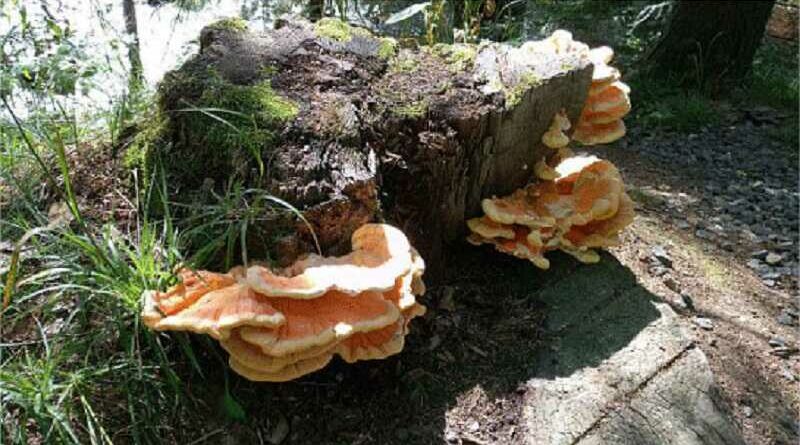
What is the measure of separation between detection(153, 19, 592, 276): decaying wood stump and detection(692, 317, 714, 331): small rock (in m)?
1.19

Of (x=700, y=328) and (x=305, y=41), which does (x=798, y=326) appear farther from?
(x=305, y=41)

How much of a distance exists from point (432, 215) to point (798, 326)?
2375 millimetres

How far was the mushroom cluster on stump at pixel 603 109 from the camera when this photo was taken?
3533 millimetres

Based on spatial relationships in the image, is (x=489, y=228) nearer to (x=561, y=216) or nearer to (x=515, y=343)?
(x=561, y=216)

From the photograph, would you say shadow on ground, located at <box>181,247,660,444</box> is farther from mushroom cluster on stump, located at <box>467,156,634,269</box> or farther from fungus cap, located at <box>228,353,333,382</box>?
fungus cap, located at <box>228,353,333,382</box>

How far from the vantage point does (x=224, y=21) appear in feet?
10.6

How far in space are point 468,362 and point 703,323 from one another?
4.96 feet

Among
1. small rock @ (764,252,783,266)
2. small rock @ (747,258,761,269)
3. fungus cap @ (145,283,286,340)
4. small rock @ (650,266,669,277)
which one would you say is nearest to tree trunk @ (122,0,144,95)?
fungus cap @ (145,283,286,340)

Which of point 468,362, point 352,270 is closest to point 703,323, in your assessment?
point 468,362

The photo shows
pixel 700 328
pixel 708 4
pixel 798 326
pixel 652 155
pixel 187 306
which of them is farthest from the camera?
pixel 708 4

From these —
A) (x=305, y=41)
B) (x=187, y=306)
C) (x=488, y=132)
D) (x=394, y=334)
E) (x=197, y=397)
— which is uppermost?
(x=305, y=41)

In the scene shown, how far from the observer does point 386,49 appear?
3.24 metres

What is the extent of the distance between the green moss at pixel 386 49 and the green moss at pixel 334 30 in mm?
152

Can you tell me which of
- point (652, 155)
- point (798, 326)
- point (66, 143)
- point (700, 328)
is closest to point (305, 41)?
point (66, 143)
